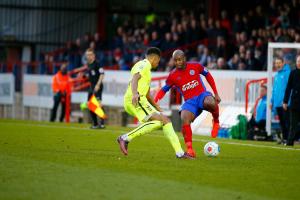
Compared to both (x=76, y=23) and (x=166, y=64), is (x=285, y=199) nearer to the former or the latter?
(x=166, y=64)

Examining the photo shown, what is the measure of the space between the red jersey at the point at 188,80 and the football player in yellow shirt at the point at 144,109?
829mm

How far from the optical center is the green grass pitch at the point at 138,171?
11.4m

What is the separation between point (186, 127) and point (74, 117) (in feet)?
61.0

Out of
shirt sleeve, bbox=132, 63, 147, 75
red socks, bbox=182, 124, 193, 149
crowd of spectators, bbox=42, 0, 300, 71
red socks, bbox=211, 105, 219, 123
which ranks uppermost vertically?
crowd of spectators, bbox=42, 0, 300, 71

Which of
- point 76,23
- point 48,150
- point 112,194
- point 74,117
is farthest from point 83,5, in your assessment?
point 112,194

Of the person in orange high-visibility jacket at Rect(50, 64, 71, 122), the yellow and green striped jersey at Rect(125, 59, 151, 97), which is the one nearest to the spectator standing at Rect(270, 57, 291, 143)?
the yellow and green striped jersey at Rect(125, 59, 151, 97)

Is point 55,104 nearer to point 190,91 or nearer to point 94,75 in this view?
point 94,75

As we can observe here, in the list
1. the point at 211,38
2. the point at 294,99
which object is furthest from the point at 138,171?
the point at 211,38

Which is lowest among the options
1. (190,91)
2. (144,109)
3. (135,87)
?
(144,109)

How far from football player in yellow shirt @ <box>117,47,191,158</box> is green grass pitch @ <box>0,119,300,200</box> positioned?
0.32 meters

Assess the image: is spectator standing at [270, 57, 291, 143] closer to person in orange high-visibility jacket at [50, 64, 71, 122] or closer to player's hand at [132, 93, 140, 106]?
player's hand at [132, 93, 140, 106]

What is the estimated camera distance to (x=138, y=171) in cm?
1366

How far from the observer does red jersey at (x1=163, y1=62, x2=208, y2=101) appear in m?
16.5

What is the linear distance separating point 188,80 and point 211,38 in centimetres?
1643
